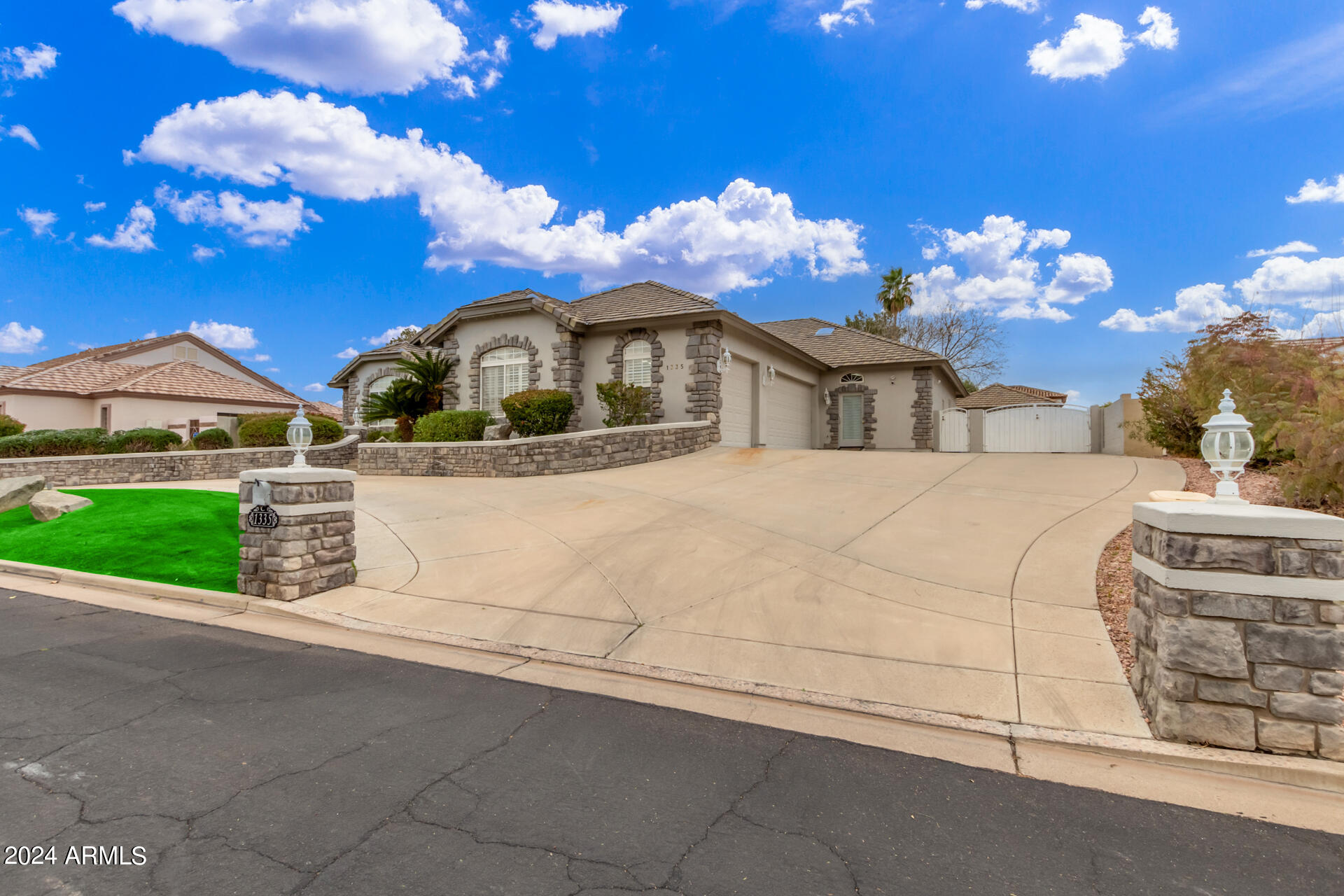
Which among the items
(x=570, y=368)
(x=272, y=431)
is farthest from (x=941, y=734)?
(x=272, y=431)

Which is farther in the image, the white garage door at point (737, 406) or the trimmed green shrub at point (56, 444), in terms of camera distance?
the trimmed green shrub at point (56, 444)

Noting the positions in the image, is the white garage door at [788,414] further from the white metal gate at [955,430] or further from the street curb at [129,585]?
the street curb at [129,585]

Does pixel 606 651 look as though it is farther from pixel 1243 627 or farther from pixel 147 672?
pixel 1243 627

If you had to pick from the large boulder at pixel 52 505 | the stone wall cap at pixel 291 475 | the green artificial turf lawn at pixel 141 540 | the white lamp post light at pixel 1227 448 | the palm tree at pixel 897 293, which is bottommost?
the green artificial turf lawn at pixel 141 540

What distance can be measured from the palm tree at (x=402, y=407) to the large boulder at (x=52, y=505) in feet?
29.6

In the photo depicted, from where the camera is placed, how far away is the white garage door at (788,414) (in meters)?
21.8

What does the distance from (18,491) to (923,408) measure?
2495 centimetres

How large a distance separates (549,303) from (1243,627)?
17.5m

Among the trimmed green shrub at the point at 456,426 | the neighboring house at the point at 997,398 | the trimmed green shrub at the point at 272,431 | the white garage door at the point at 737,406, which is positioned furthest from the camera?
the neighboring house at the point at 997,398

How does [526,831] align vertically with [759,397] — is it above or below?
below

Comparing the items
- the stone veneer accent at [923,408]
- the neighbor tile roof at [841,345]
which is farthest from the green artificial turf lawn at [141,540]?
the stone veneer accent at [923,408]

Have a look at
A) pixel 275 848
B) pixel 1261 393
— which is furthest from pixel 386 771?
pixel 1261 393

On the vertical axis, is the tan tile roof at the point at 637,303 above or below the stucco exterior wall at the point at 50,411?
above

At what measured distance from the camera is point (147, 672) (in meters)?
5.09
